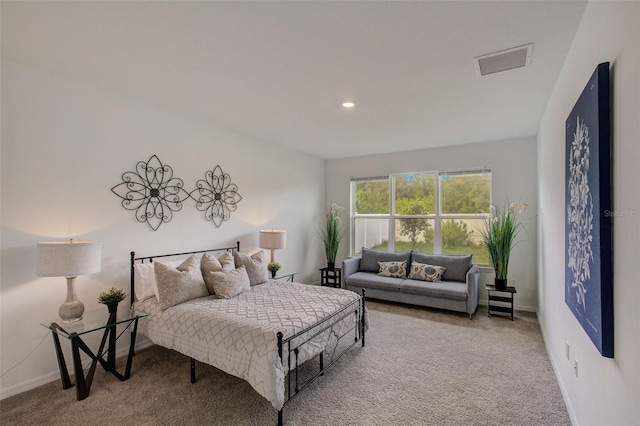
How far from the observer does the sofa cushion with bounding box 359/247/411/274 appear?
523 centimetres

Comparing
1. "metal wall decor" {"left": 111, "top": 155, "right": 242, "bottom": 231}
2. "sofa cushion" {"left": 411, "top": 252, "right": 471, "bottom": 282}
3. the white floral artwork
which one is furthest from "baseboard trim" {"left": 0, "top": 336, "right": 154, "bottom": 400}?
"sofa cushion" {"left": 411, "top": 252, "right": 471, "bottom": 282}

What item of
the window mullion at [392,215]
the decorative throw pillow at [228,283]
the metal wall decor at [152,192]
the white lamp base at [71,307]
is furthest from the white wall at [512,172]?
the white lamp base at [71,307]

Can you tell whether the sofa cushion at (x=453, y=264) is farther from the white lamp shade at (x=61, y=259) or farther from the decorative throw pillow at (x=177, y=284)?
the white lamp shade at (x=61, y=259)

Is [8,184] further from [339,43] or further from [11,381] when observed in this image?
[339,43]

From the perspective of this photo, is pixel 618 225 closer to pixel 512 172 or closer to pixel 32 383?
pixel 512 172

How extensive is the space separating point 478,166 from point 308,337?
3979mm

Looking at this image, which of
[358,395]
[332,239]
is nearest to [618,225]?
[358,395]

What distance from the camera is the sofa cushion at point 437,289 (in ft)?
13.7

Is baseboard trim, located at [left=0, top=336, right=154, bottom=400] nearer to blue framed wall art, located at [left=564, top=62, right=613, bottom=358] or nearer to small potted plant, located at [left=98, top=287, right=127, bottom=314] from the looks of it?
small potted plant, located at [left=98, top=287, right=127, bottom=314]

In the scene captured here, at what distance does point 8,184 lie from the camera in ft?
7.86

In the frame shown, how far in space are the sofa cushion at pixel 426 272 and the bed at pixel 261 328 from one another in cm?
179

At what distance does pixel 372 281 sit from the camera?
15.9 feet

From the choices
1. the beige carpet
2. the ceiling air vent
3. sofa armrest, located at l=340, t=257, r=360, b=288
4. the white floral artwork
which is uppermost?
the ceiling air vent

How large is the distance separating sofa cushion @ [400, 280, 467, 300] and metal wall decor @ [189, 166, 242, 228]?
9.05 feet
